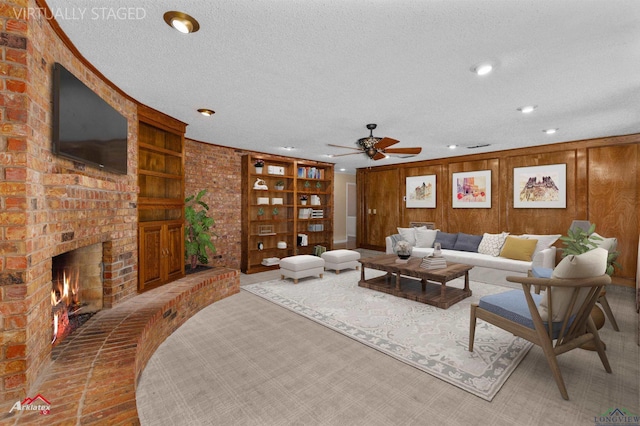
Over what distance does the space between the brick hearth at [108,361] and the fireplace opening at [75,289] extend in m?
0.11

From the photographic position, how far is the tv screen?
1906 mm

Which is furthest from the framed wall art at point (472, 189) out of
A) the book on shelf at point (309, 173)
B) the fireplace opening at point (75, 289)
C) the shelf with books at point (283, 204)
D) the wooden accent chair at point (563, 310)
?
the fireplace opening at point (75, 289)

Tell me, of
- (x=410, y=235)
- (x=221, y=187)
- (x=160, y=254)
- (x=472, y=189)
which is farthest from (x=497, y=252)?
(x=160, y=254)

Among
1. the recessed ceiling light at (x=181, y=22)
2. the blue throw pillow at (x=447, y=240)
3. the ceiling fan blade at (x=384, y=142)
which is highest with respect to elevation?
the recessed ceiling light at (x=181, y=22)

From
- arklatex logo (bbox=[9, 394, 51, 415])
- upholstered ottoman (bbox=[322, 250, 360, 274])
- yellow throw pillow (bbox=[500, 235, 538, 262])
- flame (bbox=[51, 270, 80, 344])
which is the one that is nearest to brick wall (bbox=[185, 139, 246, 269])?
upholstered ottoman (bbox=[322, 250, 360, 274])

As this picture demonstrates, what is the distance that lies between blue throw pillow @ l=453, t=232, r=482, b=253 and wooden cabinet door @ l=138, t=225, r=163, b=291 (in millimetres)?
5531

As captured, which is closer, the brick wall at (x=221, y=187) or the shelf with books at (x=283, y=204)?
the brick wall at (x=221, y=187)

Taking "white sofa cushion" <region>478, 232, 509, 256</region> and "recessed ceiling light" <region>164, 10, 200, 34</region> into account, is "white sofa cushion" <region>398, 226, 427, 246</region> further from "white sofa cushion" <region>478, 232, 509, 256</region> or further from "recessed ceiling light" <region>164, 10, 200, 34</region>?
"recessed ceiling light" <region>164, 10, 200, 34</region>

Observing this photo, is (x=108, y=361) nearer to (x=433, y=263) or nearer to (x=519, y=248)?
(x=433, y=263)

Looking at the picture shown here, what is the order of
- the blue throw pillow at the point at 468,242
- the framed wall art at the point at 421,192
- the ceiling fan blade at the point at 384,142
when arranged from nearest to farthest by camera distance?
1. the ceiling fan blade at the point at 384,142
2. the blue throw pillow at the point at 468,242
3. the framed wall art at the point at 421,192

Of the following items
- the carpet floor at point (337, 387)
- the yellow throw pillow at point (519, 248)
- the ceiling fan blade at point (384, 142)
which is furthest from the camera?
the yellow throw pillow at point (519, 248)

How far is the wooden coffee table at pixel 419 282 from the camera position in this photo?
380 centimetres

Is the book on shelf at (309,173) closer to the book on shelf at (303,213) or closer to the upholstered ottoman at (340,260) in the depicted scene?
the book on shelf at (303,213)

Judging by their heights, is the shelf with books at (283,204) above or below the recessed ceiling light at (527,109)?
below
